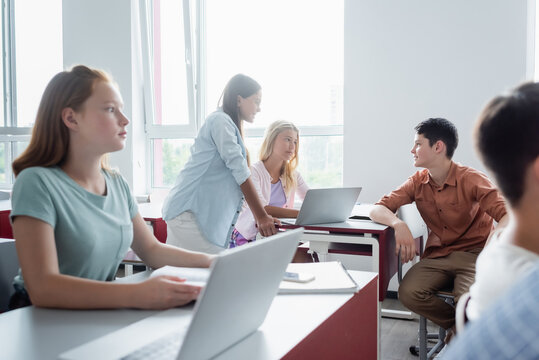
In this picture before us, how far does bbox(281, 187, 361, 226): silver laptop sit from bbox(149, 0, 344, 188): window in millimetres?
1355

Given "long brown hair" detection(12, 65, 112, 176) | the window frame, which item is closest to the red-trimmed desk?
"long brown hair" detection(12, 65, 112, 176)

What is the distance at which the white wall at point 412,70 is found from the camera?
3.22 m

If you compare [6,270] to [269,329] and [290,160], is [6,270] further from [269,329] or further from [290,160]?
[290,160]

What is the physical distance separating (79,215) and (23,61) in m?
4.94

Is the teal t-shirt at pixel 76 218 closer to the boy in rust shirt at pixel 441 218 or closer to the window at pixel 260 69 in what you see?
the boy in rust shirt at pixel 441 218

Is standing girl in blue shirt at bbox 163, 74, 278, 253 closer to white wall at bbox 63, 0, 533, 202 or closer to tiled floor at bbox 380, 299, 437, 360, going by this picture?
tiled floor at bbox 380, 299, 437, 360

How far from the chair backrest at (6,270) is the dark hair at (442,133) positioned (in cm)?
196

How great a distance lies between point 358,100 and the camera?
3.59m

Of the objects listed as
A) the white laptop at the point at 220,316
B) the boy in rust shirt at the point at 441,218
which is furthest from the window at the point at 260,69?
the white laptop at the point at 220,316

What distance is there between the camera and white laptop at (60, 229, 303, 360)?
0.70 metres

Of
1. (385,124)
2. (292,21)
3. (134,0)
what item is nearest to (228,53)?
(292,21)

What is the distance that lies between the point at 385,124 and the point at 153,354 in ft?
9.78

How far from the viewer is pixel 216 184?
229cm

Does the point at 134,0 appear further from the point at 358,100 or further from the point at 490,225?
the point at 490,225
